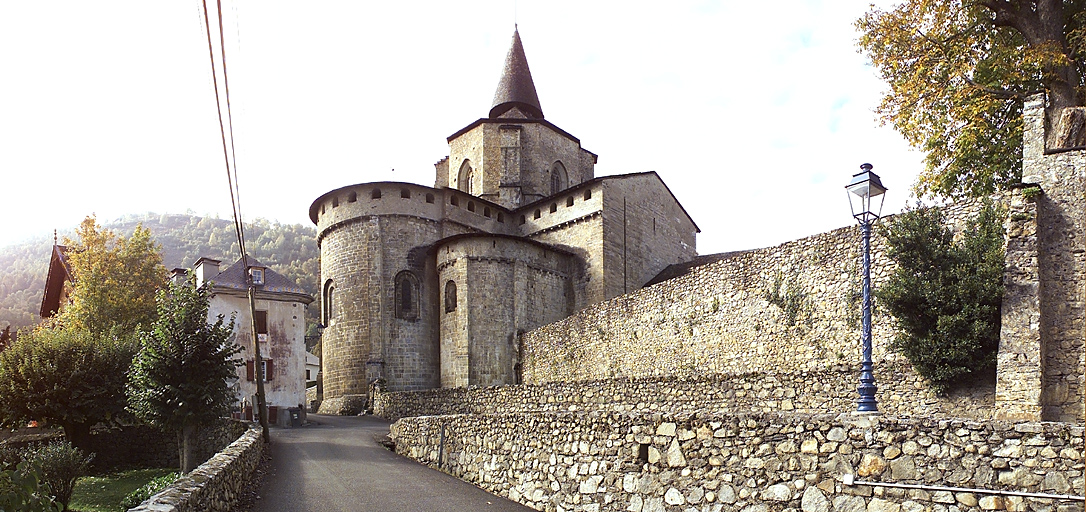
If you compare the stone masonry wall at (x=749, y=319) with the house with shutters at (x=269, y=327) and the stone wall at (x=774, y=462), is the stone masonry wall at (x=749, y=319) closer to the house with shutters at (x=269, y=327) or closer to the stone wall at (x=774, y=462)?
the stone wall at (x=774, y=462)

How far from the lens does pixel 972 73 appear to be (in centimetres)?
2000

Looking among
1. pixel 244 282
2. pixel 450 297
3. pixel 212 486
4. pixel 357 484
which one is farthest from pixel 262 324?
pixel 212 486

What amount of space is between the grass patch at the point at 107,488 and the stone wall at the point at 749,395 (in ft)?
32.0

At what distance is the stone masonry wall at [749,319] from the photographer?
680 inches

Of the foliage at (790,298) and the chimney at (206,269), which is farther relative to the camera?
the chimney at (206,269)

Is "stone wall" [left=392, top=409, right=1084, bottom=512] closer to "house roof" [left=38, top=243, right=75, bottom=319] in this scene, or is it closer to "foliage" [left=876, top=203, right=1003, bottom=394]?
"foliage" [left=876, top=203, right=1003, bottom=394]

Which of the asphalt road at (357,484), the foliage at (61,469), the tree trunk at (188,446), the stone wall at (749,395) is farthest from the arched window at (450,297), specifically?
the foliage at (61,469)

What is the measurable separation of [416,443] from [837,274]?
10.7 m

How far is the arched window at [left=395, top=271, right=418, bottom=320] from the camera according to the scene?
36656mm

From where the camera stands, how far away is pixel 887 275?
16094 mm

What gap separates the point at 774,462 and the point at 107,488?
1955cm

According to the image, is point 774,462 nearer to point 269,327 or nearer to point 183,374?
point 183,374

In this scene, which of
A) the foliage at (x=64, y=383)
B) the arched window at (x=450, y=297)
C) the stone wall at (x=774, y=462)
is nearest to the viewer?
the stone wall at (x=774, y=462)

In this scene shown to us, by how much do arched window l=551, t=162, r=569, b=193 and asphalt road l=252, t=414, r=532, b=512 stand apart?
27710mm
